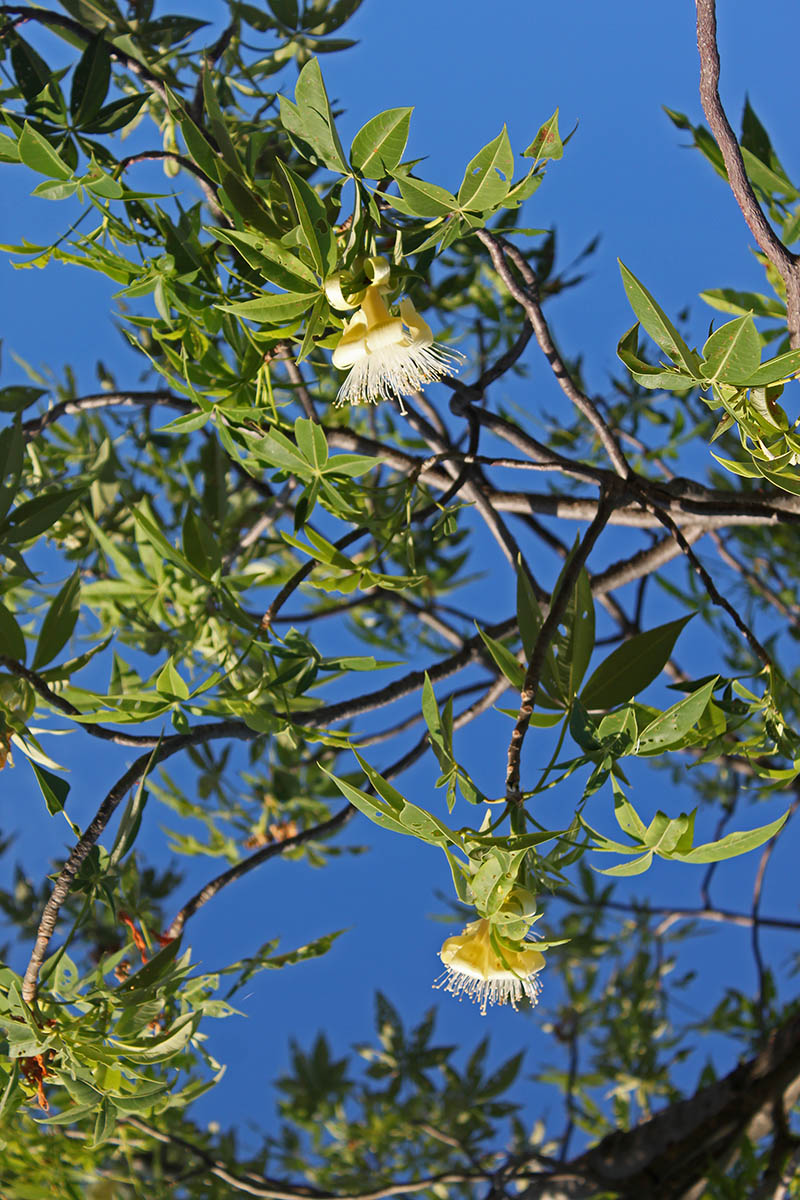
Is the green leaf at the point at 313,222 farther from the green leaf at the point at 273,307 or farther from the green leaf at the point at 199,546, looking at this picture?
the green leaf at the point at 199,546

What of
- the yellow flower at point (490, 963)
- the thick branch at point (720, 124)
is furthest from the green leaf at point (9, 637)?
the thick branch at point (720, 124)

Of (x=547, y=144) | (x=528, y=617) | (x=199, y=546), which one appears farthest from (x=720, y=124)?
(x=199, y=546)

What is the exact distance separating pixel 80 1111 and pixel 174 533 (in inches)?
25.8

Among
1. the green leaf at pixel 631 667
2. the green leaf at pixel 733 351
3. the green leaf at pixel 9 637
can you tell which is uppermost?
the green leaf at pixel 9 637

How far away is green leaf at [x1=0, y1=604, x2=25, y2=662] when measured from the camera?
43 centimetres

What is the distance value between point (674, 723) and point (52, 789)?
24cm

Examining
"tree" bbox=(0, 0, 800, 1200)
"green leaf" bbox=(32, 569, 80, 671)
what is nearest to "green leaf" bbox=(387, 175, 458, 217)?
A: "tree" bbox=(0, 0, 800, 1200)

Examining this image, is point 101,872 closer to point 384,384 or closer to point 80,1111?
point 80,1111

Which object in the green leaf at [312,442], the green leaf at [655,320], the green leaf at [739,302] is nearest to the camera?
the green leaf at [655,320]

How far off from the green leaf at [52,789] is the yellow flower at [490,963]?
16 cm

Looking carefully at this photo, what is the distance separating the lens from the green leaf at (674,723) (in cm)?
31

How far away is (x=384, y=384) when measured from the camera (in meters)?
0.44

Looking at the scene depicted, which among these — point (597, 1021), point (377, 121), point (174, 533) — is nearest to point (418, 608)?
point (174, 533)

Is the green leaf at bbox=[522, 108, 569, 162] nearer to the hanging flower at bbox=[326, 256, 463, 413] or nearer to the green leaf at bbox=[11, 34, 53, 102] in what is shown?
the hanging flower at bbox=[326, 256, 463, 413]
